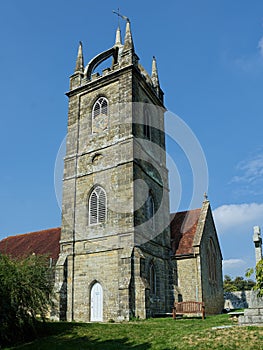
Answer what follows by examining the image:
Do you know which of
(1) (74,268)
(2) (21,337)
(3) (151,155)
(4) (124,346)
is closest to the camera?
(4) (124,346)

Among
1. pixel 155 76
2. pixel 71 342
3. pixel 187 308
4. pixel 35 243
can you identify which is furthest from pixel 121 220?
pixel 155 76

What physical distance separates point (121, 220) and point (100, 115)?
815 centimetres

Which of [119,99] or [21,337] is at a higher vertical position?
[119,99]

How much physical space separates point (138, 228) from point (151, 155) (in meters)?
6.37

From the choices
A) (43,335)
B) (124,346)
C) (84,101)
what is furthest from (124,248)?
(84,101)

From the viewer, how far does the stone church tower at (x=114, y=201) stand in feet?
64.6

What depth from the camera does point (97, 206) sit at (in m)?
22.1

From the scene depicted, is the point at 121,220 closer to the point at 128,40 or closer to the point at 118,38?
the point at 128,40

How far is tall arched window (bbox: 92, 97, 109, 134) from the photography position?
24.2m

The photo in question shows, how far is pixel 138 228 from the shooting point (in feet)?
67.1

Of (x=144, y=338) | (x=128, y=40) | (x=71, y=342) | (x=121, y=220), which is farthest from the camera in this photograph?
(x=128, y=40)

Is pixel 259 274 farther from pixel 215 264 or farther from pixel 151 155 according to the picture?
pixel 215 264

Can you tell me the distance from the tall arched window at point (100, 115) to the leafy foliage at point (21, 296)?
11510mm

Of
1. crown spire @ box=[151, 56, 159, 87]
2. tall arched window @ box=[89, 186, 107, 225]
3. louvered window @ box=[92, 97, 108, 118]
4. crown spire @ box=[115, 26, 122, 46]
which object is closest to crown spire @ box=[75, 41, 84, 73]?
crown spire @ box=[115, 26, 122, 46]
